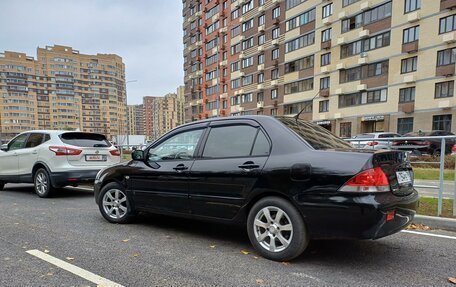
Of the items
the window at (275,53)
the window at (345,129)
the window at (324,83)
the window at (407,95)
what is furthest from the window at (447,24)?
the window at (275,53)

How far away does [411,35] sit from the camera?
98.9 feet

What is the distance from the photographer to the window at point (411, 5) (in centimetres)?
2930

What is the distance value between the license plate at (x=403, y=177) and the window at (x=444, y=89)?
30038 millimetres

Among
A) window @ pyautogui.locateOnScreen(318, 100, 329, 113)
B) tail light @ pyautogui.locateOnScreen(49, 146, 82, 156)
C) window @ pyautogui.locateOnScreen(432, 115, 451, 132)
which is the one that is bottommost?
tail light @ pyautogui.locateOnScreen(49, 146, 82, 156)

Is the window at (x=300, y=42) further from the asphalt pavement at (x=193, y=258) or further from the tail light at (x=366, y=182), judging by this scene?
the tail light at (x=366, y=182)

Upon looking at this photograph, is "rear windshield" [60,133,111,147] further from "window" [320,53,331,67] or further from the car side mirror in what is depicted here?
"window" [320,53,331,67]

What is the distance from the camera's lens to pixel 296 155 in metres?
3.36

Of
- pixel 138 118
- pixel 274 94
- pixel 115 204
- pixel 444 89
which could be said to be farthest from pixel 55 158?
pixel 138 118

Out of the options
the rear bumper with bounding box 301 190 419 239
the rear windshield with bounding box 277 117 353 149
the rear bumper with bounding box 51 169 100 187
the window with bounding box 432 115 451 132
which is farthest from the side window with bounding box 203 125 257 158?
the window with bounding box 432 115 451 132

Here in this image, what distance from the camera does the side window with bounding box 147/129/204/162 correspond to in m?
4.31

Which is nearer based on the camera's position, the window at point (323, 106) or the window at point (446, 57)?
the window at point (446, 57)

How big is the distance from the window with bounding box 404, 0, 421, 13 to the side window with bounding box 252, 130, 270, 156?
33416 millimetres

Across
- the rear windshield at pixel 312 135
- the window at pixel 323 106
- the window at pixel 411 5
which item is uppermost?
the window at pixel 411 5

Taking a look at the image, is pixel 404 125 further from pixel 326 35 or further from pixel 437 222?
pixel 437 222
